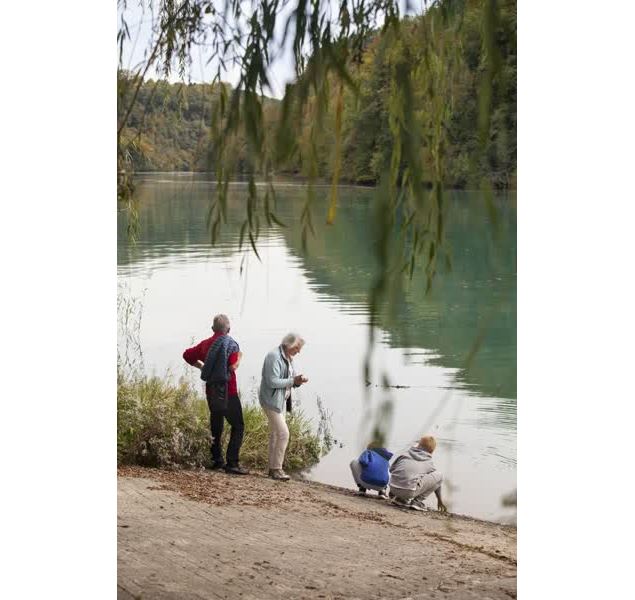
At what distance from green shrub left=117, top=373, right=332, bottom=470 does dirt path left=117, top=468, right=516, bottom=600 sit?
0.43ft

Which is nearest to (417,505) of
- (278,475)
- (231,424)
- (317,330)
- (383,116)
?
(278,475)

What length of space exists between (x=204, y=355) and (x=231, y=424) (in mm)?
351

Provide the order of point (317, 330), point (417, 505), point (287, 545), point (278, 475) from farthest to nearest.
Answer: point (317, 330)
point (278, 475)
point (417, 505)
point (287, 545)

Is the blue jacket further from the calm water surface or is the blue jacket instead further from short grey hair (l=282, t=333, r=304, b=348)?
short grey hair (l=282, t=333, r=304, b=348)

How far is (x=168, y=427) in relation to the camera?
419 centimetres

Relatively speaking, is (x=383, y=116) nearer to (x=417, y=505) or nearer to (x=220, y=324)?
(x=220, y=324)

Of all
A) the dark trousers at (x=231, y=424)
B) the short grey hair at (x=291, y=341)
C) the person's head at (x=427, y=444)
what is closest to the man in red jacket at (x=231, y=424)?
the dark trousers at (x=231, y=424)

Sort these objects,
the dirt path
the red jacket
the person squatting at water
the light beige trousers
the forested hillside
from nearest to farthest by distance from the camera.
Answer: the forested hillside → the dirt path → the red jacket → the person squatting at water → the light beige trousers

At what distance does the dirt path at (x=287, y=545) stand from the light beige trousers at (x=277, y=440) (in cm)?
12

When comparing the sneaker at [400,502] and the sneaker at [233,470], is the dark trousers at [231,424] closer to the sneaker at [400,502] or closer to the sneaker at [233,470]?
the sneaker at [233,470]

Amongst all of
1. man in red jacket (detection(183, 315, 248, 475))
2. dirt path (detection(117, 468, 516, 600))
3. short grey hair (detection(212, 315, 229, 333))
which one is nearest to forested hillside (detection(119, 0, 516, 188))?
dirt path (detection(117, 468, 516, 600))

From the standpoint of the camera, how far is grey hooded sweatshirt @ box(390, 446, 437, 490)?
13.6 ft
